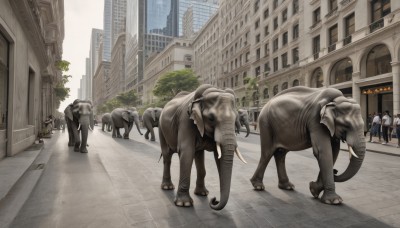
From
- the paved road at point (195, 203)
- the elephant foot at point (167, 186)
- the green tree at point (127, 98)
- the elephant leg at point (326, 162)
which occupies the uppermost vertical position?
the green tree at point (127, 98)

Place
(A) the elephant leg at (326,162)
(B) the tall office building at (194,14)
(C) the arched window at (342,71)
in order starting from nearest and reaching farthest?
1. (A) the elephant leg at (326,162)
2. (C) the arched window at (342,71)
3. (B) the tall office building at (194,14)

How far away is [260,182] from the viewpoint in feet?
17.6

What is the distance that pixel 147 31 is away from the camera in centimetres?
11994

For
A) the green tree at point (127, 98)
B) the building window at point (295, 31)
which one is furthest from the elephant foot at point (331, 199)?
the green tree at point (127, 98)

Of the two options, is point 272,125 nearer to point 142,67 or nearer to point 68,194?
point 68,194

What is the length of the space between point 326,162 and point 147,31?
124809mm

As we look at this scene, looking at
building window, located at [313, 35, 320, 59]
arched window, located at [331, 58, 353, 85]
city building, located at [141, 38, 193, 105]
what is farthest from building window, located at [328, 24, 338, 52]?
city building, located at [141, 38, 193, 105]

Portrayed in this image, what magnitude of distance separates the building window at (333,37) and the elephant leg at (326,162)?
23.7 metres

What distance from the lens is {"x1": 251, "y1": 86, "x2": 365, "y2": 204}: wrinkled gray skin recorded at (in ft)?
13.9

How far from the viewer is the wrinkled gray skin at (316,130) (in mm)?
4250

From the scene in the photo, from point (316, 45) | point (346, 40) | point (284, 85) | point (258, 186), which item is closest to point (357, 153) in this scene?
point (258, 186)

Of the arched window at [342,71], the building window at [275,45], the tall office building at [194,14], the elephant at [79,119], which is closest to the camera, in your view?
the elephant at [79,119]

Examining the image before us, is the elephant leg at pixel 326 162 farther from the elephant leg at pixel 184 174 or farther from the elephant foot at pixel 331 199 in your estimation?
the elephant leg at pixel 184 174

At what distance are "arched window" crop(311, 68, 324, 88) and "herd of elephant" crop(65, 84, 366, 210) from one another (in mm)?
24376
